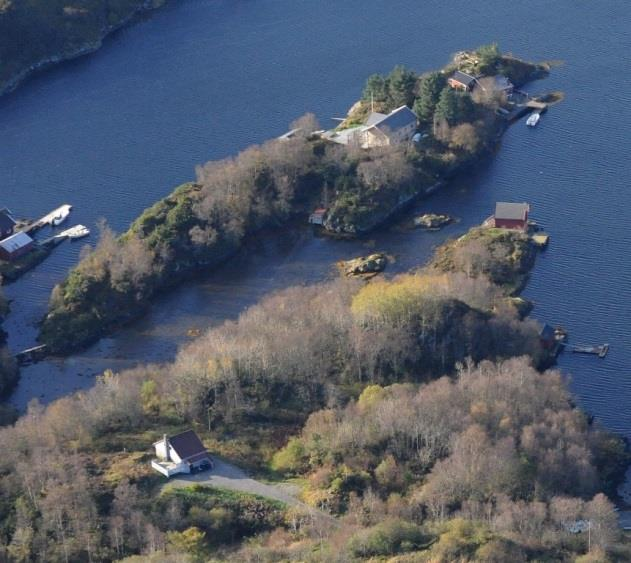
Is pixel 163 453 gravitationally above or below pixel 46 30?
below

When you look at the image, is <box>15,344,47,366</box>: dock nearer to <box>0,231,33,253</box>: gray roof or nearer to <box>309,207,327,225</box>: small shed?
<box>0,231,33,253</box>: gray roof

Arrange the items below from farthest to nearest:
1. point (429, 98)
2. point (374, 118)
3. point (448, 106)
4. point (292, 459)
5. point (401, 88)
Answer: point (401, 88) → point (429, 98) → point (374, 118) → point (448, 106) → point (292, 459)

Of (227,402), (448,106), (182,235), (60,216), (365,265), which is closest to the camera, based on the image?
(227,402)

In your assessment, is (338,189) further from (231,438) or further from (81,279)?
(231,438)

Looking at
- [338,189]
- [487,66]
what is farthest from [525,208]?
[487,66]

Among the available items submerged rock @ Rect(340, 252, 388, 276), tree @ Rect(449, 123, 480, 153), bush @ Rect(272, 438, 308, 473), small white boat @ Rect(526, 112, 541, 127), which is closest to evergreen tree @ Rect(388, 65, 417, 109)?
tree @ Rect(449, 123, 480, 153)

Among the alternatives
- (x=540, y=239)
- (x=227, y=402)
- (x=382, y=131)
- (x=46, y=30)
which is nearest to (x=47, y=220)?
(x=382, y=131)

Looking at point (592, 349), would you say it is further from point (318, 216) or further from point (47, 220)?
point (47, 220)
